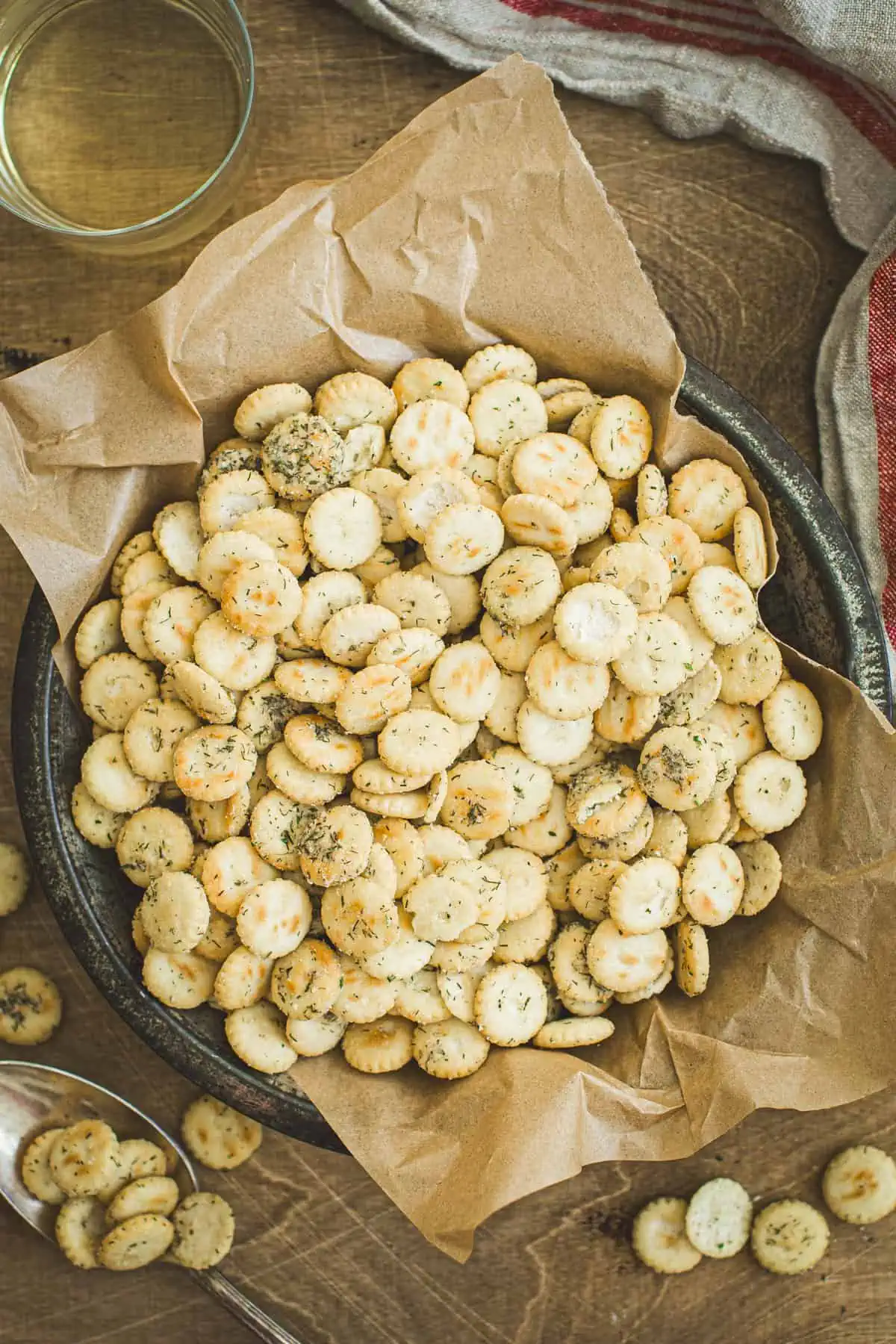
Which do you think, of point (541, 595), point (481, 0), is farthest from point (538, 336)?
point (481, 0)

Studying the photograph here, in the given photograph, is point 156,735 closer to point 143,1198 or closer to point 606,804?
point 606,804

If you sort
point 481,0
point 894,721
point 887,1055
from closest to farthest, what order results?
point 887,1055 < point 894,721 < point 481,0

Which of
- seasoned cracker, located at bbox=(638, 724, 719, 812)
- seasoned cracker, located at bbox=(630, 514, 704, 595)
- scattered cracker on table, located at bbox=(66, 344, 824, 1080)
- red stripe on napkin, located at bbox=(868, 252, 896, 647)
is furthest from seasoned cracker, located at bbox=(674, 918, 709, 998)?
red stripe on napkin, located at bbox=(868, 252, 896, 647)

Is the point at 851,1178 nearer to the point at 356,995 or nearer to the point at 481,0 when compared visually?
the point at 356,995

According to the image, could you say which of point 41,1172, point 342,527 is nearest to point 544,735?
point 342,527

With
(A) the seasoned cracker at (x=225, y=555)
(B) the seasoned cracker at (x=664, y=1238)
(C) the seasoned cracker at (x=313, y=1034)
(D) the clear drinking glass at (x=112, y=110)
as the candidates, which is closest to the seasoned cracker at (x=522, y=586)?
(A) the seasoned cracker at (x=225, y=555)
